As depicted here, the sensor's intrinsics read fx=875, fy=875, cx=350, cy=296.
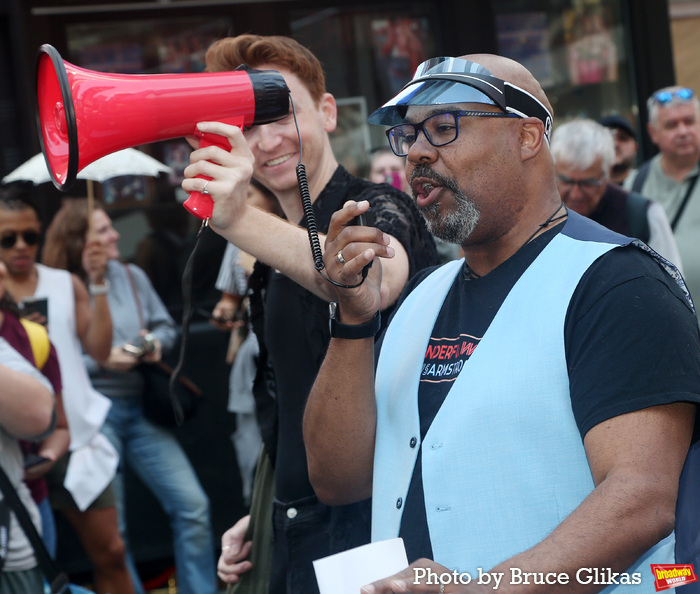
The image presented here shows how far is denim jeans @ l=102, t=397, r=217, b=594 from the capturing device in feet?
14.1

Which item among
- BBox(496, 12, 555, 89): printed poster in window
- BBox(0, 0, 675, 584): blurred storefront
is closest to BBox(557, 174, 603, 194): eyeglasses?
BBox(0, 0, 675, 584): blurred storefront

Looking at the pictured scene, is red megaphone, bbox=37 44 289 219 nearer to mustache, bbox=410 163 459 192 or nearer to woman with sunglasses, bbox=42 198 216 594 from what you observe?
mustache, bbox=410 163 459 192

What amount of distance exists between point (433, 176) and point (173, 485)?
3026mm

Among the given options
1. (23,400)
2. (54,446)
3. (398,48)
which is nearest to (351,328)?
(23,400)

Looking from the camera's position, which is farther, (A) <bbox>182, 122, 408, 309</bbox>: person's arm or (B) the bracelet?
(B) the bracelet

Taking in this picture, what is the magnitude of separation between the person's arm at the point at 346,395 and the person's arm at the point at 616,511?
18.3 inches

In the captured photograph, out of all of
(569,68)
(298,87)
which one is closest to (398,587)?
(298,87)

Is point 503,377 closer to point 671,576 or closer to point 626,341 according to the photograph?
point 626,341

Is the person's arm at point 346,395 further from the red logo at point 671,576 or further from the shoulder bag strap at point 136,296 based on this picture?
the shoulder bag strap at point 136,296

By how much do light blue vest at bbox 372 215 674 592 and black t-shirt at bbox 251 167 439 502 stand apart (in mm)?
527

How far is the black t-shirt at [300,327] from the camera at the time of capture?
208 cm

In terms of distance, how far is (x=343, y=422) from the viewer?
70.7 inches

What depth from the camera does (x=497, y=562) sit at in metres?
1.45

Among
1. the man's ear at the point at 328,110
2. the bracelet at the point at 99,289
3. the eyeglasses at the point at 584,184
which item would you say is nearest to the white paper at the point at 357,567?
the man's ear at the point at 328,110
